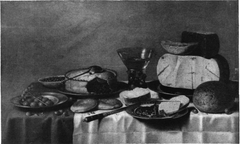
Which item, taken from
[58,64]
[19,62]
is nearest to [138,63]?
[58,64]

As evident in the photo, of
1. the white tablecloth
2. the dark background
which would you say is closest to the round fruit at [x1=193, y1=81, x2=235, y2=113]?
the white tablecloth

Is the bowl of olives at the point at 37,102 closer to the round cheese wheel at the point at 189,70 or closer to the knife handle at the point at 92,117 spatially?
the knife handle at the point at 92,117

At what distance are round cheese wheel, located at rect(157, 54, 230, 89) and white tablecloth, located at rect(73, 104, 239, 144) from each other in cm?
22

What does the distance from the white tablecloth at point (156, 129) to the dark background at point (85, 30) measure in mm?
766

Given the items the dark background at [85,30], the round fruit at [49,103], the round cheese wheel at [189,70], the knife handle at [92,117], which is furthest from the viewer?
the dark background at [85,30]

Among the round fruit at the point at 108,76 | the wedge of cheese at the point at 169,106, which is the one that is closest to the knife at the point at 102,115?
the wedge of cheese at the point at 169,106

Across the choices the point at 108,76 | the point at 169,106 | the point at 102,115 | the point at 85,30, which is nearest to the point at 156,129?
the point at 169,106

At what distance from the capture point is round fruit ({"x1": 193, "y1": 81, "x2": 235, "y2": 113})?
119 cm

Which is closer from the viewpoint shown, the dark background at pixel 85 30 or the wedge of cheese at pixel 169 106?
the wedge of cheese at pixel 169 106

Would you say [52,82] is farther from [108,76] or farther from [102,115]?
[102,115]

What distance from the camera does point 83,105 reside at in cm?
125

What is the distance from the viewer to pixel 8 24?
192cm

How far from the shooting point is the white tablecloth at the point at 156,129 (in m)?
1.20

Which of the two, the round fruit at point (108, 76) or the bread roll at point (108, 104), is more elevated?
the round fruit at point (108, 76)
